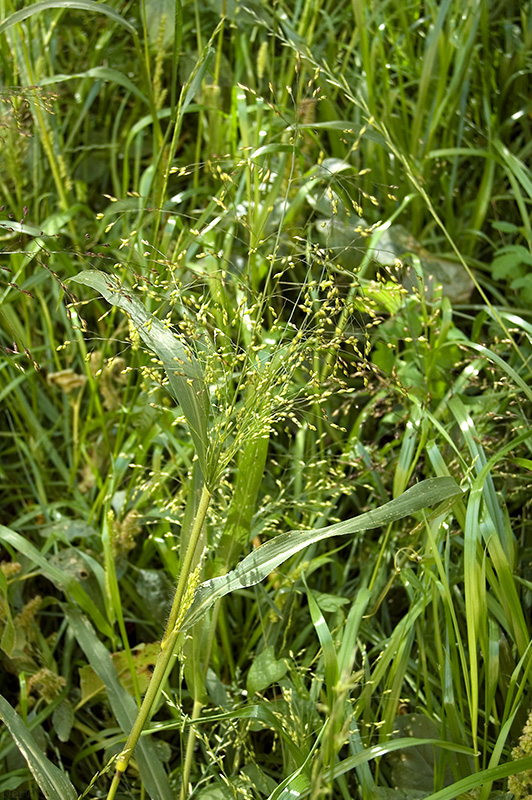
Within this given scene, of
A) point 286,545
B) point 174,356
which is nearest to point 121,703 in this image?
point 286,545

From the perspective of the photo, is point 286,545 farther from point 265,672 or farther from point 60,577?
point 60,577

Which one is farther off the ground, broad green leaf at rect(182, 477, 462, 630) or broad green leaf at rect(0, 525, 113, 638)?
broad green leaf at rect(182, 477, 462, 630)

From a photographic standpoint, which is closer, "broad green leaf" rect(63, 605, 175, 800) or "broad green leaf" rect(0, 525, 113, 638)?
"broad green leaf" rect(63, 605, 175, 800)

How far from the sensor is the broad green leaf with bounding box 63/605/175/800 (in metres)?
1.13

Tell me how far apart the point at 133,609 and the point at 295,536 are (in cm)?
69

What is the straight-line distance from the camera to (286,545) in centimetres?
95

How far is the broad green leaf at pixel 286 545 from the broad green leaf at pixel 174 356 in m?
0.13

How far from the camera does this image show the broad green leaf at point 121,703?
113 centimetres

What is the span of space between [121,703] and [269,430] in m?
0.56

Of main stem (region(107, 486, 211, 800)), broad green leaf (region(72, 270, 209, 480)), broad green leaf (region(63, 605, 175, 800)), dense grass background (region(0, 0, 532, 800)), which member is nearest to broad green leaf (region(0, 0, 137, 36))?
dense grass background (region(0, 0, 532, 800))

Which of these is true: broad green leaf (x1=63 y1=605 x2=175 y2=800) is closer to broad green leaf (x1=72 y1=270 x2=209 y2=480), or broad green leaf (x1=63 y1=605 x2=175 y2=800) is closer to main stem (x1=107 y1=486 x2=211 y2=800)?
main stem (x1=107 y1=486 x2=211 y2=800)

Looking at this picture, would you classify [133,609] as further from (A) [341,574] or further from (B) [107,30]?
(B) [107,30]

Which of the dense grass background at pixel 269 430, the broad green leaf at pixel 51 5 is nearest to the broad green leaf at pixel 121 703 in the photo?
the dense grass background at pixel 269 430

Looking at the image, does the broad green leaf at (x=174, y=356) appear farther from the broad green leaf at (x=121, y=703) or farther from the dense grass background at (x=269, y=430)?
the broad green leaf at (x=121, y=703)
